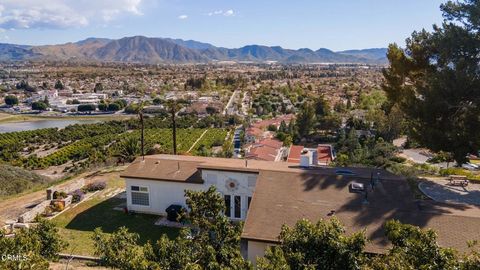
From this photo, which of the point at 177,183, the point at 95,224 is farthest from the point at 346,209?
the point at 95,224

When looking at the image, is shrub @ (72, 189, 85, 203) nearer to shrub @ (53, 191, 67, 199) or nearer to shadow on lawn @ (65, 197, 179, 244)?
shrub @ (53, 191, 67, 199)

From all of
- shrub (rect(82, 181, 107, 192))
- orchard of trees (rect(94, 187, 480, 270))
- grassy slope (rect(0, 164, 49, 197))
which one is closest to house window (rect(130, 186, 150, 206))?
shrub (rect(82, 181, 107, 192))

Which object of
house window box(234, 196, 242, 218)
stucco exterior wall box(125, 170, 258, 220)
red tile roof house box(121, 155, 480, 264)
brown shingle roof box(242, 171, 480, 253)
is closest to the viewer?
brown shingle roof box(242, 171, 480, 253)

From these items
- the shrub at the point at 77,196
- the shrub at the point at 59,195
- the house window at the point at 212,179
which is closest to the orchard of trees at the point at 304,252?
the house window at the point at 212,179

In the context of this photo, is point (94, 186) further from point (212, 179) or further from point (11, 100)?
point (11, 100)

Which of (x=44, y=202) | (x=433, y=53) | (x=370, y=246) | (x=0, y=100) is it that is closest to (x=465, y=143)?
(x=433, y=53)

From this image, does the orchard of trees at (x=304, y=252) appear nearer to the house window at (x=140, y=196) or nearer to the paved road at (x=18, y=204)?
the house window at (x=140, y=196)
